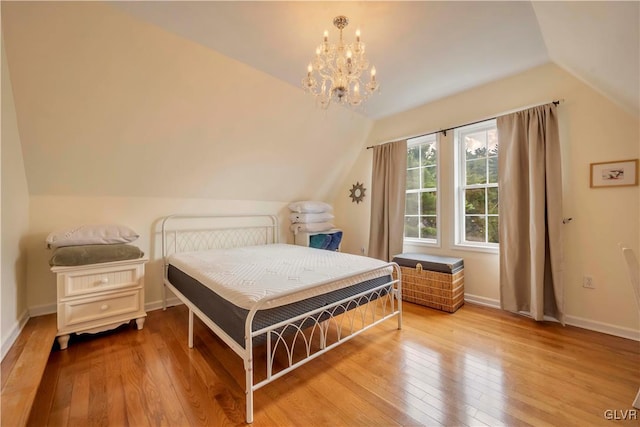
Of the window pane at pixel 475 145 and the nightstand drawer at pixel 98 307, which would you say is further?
the window pane at pixel 475 145

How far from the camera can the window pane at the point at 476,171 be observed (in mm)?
3207

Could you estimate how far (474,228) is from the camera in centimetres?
330

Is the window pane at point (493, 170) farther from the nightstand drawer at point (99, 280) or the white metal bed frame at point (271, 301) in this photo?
the nightstand drawer at point (99, 280)

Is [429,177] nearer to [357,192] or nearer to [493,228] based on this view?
[493,228]

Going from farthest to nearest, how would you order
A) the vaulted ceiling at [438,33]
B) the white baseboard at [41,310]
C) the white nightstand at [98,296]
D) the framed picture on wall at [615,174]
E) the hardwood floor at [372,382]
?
1. the white baseboard at [41,310]
2. the framed picture on wall at [615,174]
3. the white nightstand at [98,296]
4. the vaulted ceiling at [438,33]
5. the hardwood floor at [372,382]

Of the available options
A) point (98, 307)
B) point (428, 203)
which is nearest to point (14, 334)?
point (98, 307)

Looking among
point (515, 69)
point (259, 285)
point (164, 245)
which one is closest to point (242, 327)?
point (259, 285)

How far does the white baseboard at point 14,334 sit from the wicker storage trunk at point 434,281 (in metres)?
3.60

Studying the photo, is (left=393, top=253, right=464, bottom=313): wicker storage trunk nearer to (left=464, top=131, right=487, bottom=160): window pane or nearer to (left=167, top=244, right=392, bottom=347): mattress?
(left=167, top=244, right=392, bottom=347): mattress

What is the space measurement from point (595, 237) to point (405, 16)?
8.67 feet

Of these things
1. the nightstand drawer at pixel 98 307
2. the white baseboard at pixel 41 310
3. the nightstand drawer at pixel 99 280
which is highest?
the nightstand drawer at pixel 99 280

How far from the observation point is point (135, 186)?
2.96 meters

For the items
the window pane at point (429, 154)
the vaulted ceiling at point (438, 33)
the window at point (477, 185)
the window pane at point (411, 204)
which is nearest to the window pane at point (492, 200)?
the window at point (477, 185)

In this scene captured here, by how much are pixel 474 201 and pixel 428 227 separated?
0.69 metres
